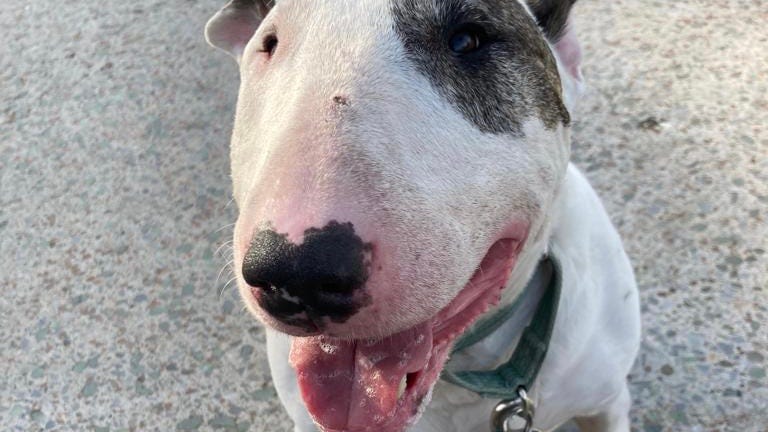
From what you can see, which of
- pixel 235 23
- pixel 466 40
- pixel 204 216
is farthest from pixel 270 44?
pixel 204 216

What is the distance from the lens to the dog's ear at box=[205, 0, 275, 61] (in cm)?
207

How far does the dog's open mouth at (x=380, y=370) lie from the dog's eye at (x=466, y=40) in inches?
15.1

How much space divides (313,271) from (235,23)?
3.72ft

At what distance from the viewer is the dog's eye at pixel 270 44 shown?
5.33 ft

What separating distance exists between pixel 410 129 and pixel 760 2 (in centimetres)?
290

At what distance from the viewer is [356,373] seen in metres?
1.49

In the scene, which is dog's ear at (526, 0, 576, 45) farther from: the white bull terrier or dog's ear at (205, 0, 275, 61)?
dog's ear at (205, 0, 275, 61)

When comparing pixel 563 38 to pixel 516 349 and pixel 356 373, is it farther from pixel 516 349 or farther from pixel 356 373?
pixel 356 373

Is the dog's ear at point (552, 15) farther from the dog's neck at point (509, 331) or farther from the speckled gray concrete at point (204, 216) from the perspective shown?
the speckled gray concrete at point (204, 216)

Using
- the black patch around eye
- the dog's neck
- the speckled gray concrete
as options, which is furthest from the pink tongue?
the speckled gray concrete

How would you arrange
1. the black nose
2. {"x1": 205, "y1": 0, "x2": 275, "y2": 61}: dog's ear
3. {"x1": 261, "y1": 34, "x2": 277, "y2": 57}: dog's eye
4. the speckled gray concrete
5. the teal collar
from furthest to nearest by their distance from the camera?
the speckled gray concrete, {"x1": 205, "y1": 0, "x2": 275, "y2": 61}: dog's ear, the teal collar, {"x1": 261, "y1": 34, "x2": 277, "y2": 57}: dog's eye, the black nose

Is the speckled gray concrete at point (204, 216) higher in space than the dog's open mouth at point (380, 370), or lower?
lower

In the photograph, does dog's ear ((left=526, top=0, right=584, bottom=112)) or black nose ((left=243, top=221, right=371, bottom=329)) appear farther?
dog's ear ((left=526, top=0, right=584, bottom=112))

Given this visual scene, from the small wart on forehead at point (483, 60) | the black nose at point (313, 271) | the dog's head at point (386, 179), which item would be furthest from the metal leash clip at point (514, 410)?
the black nose at point (313, 271)
